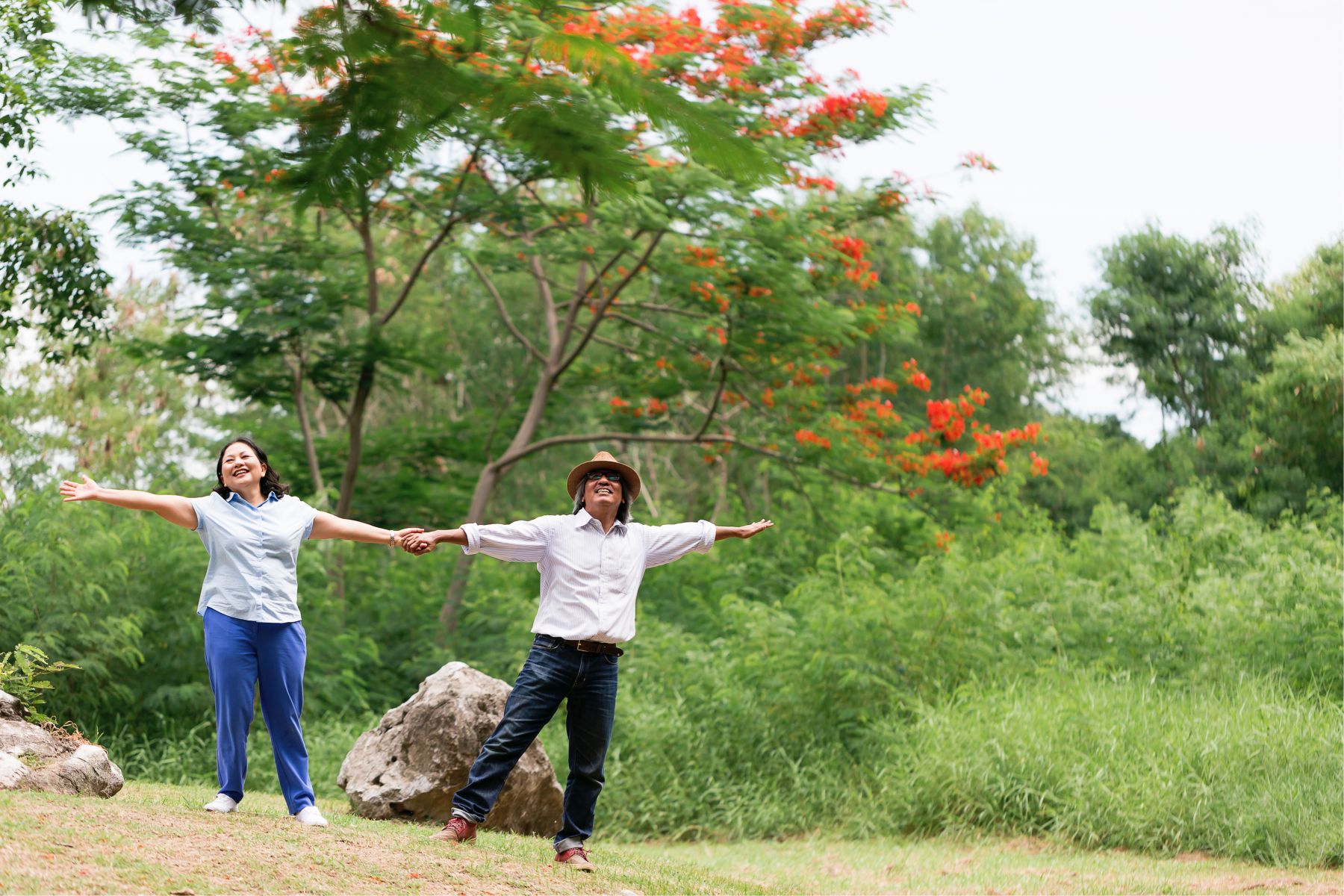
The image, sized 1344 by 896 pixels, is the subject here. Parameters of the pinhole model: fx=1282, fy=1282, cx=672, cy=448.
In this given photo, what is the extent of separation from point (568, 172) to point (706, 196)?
8.38 meters

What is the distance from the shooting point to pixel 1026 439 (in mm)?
12820

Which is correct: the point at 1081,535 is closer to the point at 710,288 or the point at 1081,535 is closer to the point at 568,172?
the point at 710,288

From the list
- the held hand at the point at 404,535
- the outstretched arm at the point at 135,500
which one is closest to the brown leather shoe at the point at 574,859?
the held hand at the point at 404,535

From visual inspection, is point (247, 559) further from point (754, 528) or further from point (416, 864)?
point (754, 528)

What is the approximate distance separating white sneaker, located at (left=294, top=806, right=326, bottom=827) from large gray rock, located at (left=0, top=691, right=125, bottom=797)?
38.1 inches

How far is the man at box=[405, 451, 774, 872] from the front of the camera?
5.28 m

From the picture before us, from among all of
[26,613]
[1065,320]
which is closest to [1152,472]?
[1065,320]

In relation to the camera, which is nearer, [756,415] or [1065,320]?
[756,415]

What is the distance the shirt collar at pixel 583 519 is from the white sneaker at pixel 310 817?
164 centimetres

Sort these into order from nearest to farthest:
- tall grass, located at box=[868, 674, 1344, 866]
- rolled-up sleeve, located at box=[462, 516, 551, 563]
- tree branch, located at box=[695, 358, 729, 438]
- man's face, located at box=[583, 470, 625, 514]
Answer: rolled-up sleeve, located at box=[462, 516, 551, 563] < man's face, located at box=[583, 470, 625, 514] < tall grass, located at box=[868, 674, 1344, 866] < tree branch, located at box=[695, 358, 729, 438]

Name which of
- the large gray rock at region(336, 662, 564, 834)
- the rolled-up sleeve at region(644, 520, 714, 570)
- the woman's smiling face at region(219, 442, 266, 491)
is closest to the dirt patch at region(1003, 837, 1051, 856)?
the large gray rock at region(336, 662, 564, 834)

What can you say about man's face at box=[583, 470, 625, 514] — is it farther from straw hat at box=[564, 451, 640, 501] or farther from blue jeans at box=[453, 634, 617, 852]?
blue jeans at box=[453, 634, 617, 852]

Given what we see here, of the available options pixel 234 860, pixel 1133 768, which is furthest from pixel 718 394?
pixel 234 860

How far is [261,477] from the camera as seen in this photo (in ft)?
18.4
